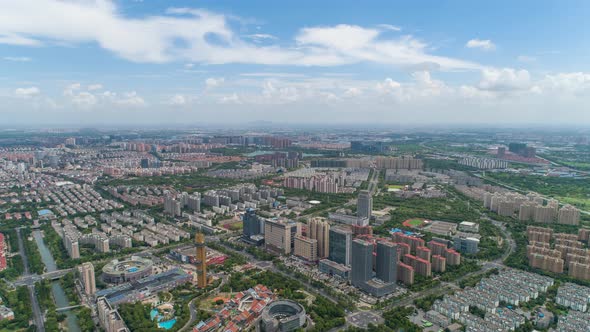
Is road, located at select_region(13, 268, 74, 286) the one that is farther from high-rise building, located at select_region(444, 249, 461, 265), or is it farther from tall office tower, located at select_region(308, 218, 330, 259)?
high-rise building, located at select_region(444, 249, 461, 265)

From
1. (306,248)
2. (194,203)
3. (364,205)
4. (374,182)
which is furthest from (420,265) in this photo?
(374,182)

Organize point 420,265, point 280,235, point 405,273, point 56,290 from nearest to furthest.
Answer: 1. point 56,290
2. point 405,273
3. point 420,265
4. point 280,235

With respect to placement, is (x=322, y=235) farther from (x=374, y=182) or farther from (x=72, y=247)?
(x=374, y=182)

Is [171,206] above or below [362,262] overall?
below

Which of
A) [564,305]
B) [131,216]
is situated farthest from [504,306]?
[131,216]

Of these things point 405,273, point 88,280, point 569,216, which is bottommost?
point 405,273

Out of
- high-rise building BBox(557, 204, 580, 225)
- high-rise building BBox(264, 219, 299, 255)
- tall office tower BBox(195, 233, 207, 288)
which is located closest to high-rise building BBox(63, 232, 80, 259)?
tall office tower BBox(195, 233, 207, 288)
